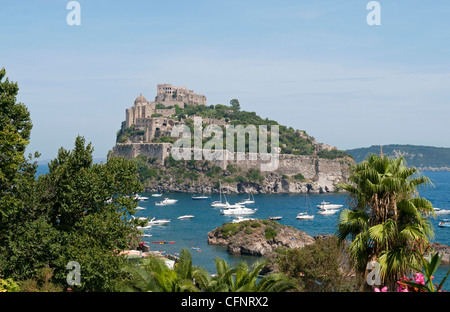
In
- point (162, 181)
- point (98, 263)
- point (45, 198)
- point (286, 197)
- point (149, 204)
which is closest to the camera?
point (98, 263)

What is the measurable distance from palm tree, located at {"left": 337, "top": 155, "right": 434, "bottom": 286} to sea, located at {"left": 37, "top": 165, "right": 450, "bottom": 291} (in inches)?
1084

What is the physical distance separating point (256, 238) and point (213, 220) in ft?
77.3

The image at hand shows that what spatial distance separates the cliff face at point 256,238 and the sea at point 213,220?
1.11 meters

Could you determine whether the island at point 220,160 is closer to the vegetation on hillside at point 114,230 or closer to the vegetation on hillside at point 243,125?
the vegetation on hillside at point 243,125

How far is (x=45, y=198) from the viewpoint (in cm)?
1662

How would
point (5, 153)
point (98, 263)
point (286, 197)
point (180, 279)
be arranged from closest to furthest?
point (180, 279) < point (98, 263) < point (5, 153) < point (286, 197)

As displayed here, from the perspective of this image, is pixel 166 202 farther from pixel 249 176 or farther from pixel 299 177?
pixel 299 177

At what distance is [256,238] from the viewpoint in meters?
48.7

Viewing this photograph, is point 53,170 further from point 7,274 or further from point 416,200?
point 416,200

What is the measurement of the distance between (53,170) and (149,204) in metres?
75.7

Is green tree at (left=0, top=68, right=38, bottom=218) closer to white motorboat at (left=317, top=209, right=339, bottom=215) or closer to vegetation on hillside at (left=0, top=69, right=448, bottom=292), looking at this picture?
vegetation on hillside at (left=0, top=69, right=448, bottom=292)

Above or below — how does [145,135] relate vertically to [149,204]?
above

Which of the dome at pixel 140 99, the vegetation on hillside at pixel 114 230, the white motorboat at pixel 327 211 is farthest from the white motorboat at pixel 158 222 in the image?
the dome at pixel 140 99
